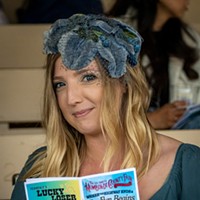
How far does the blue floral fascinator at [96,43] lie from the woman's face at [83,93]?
0.03 meters

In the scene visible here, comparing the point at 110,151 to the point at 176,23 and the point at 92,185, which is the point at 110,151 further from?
the point at 176,23

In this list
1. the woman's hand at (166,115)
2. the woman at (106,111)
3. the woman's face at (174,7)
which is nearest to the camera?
the woman at (106,111)

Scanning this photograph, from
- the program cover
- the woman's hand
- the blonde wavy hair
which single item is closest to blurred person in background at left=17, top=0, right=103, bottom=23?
the woman's hand

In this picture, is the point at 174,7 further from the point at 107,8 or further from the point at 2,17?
the point at 2,17

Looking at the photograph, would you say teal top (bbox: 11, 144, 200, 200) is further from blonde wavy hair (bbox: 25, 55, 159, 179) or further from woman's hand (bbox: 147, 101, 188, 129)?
woman's hand (bbox: 147, 101, 188, 129)

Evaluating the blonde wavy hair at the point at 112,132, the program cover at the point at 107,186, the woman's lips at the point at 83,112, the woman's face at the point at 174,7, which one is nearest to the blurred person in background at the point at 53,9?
the woman's face at the point at 174,7

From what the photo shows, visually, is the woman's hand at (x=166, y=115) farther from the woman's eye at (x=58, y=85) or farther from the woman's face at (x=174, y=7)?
the woman's eye at (x=58, y=85)

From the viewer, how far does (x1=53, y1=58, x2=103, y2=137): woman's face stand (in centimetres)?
167

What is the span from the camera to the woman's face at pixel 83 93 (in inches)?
65.6

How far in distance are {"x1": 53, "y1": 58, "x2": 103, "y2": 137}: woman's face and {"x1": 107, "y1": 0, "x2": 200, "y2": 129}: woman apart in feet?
2.98

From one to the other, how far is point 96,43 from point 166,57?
1.03 metres

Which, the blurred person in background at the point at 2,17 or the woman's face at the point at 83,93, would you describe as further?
the blurred person in background at the point at 2,17

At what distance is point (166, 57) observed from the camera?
2.63 m

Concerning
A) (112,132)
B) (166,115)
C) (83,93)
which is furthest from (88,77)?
(166,115)
